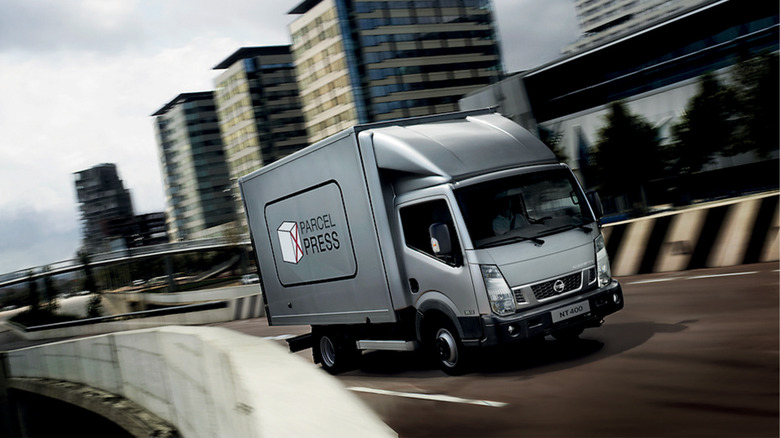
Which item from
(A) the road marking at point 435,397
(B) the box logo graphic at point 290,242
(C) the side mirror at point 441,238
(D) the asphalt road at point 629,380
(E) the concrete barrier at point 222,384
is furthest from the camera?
(B) the box logo graphic at point 290,242

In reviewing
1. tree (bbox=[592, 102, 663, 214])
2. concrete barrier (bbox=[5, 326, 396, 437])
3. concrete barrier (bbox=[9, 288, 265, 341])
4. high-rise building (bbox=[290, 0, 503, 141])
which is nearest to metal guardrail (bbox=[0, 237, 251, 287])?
concrete barrier (bbox=[9, 288, 265, 341])

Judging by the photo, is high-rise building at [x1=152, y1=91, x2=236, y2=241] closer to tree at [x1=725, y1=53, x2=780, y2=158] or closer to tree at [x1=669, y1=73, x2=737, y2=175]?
tree at [x1=669, y1=73, x2=737, y2=175]

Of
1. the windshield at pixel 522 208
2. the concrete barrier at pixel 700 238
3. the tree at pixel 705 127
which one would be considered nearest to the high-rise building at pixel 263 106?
the tree at pixel 705 127

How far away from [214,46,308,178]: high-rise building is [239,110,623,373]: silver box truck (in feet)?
384

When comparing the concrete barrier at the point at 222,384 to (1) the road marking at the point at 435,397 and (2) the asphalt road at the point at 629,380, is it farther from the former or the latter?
(1) the road marking at the point at 435,397

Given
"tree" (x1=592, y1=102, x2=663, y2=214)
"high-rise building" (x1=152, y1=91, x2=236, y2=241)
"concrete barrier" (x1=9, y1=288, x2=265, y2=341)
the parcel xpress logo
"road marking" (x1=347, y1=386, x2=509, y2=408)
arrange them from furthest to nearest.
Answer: "high-rise building" (x1=152, y1=91, x2=236, y2=241)
"tree" (x1=592, y1=102, x2=663, y2=214)
"concrete barrier" (x1=9, y1=288, x2=265, y2=341)
the parcel xpress logo
"road marking" (x1=347, y1=386, x2=509, y2=408)

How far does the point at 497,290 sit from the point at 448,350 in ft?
3.44

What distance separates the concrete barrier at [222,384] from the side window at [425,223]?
2.60 m

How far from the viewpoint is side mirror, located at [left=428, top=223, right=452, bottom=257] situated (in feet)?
26.9

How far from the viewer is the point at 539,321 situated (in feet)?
26.7

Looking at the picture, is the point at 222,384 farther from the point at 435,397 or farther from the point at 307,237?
the point at 307,237

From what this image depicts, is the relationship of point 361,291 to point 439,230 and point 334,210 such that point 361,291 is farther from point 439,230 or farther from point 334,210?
point 439,230

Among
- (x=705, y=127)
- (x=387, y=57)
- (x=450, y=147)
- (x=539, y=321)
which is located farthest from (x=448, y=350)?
(x=387, y=57)

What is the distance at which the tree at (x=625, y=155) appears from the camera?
133ft
